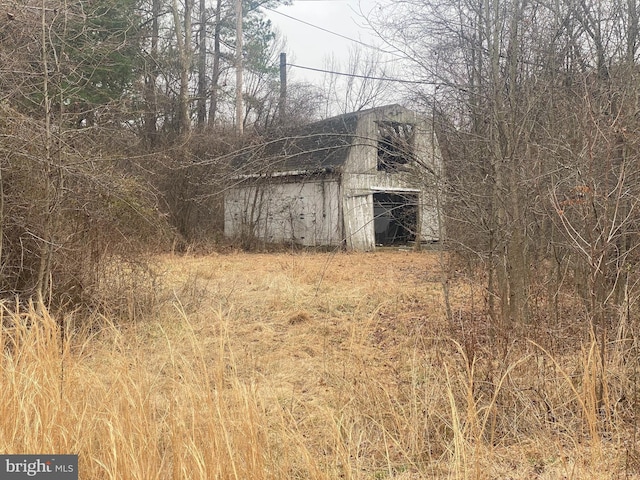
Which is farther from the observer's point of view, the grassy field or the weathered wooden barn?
the weathered wooden barn

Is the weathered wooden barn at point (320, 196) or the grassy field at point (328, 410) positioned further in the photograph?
the weathered wooden barn at point (320, 196)

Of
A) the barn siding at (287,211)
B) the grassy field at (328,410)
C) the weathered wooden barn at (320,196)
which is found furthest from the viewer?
the barn siding at (287,211)

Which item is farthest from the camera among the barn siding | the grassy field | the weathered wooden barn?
the barn siding

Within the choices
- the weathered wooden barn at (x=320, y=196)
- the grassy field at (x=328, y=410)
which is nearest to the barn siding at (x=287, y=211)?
the weathered wooden barn at (x=320, y=196)

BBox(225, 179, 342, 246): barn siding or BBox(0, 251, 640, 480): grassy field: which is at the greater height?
BBox(225, 179, 342, 246): barn siding

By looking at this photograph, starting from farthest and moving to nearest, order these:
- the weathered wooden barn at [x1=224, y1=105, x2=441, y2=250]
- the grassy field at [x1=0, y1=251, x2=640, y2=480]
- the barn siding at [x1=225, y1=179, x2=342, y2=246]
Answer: the barn siding at [x1=225, y1=179, x2=342, y2=246] → the weathered wooden barn at [x1=224, y1=105, x2=441, y2=250] → the grassy field at [x1=0, y1=251, x2=640, y2=480]

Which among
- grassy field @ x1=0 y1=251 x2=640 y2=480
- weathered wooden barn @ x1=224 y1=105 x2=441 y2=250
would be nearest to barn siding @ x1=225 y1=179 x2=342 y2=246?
weathered wooden barn @ x1=224 y1=105 x2=441 y2=250

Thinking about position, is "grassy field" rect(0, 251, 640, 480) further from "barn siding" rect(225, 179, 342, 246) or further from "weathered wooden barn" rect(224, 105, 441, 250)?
"barn siding" rect(225, 179, 342, 246)

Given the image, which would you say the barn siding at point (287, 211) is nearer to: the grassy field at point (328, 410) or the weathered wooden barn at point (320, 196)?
the weathered wooden barn at point (320, 196)

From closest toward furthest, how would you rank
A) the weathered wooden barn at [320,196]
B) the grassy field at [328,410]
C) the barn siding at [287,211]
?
the grassy field at [328,410] < the weathered wooden barn at [320,196] < the barn siding at [287,211]

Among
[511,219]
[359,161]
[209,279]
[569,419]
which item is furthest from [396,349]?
[359,161]

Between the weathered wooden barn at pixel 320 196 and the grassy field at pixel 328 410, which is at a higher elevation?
the weathered wooden barn at pixel 320 196

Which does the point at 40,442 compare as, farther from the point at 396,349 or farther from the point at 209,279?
the point at 209,279

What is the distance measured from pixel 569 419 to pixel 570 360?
0.94 m
